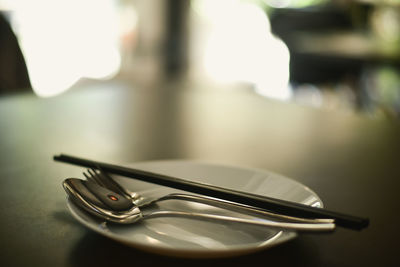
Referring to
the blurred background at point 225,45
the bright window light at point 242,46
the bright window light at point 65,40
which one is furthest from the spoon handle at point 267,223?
the bright window light at point 242,46

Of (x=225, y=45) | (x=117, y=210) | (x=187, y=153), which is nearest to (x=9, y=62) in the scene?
(x=187, y=153)

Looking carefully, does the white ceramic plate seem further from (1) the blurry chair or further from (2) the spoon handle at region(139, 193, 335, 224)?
(1) the blurry chair

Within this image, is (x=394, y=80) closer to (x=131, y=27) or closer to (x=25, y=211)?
(x=131, y=27)

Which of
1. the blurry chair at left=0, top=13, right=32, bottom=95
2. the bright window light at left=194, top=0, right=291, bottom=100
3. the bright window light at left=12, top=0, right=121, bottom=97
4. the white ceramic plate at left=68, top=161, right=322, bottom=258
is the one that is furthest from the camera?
the bright window light at left=194, top=0, right=291, bottom=100

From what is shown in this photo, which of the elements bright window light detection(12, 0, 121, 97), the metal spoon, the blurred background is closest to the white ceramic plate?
the metal spoon

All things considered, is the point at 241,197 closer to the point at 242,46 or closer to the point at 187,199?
the point at 187,199

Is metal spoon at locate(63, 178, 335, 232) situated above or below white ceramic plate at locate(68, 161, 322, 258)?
above
